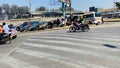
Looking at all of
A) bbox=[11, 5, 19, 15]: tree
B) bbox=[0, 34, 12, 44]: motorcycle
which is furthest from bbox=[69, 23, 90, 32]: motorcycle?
bbox=[11, 5, 19, 15]: tree

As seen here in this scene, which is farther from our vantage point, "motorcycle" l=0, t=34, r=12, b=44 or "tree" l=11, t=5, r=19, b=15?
"tree" l=11, t=5, r=19, b=15

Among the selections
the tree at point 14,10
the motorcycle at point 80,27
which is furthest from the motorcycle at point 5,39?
the tree at point 14,10

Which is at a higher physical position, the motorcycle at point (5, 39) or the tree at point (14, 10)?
the tree at point (14, 10)

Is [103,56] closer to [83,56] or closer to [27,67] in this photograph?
[83,56]

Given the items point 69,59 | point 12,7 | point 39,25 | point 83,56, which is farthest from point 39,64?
point 12,7

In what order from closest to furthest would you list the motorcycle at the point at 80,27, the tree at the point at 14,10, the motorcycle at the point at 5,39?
the motorcycle at the point at 5,39 → the motorcycle at the point at 80,27 → the tree at the point at 14,10

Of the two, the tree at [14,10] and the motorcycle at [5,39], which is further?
A: the tree at [14,10]

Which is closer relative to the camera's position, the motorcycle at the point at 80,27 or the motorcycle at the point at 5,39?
the motorcycle at the point at 5,39

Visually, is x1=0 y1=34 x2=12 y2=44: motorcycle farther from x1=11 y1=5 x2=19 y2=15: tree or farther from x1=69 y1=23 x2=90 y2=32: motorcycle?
x1=11 y1=5 x2=19 y2=15: tree

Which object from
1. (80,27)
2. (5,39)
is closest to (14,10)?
(80,27)

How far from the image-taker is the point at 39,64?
10.9m

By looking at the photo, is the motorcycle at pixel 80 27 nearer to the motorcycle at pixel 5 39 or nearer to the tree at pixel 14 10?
the motorcycle at pixel 5 39

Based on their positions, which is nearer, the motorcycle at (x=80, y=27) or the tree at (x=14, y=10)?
the motorcycle at (x=80, y=27)

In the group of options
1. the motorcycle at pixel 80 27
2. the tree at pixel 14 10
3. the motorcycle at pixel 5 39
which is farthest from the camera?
the tree at pixel 14 10
